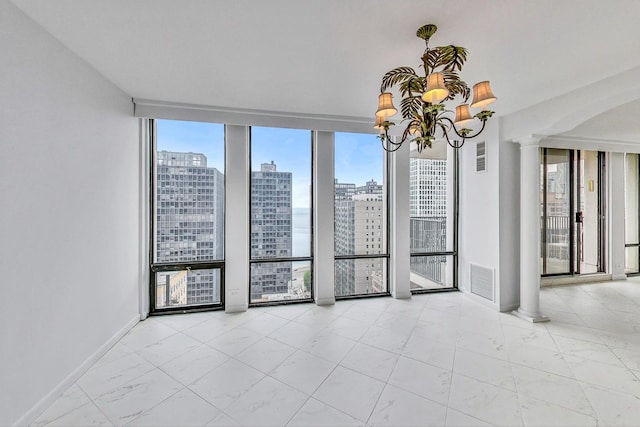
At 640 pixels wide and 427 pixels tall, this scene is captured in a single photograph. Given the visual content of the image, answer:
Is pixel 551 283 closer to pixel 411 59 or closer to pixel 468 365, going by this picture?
pixel 468 365

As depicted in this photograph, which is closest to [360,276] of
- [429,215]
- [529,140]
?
[429,215]

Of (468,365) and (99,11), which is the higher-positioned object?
(99,11)

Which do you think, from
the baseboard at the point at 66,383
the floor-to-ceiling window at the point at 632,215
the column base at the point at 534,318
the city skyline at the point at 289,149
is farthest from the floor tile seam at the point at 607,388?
the floor-to-ceiling window at the point at 632,215

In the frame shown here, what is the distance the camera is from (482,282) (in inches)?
174

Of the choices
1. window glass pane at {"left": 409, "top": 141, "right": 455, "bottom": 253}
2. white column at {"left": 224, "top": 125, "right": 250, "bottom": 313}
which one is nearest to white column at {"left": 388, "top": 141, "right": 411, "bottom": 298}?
window glass pane at {"left": 409, "top": 141, "right": 455, "bottom": 253}

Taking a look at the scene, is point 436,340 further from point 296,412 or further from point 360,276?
point 296,412

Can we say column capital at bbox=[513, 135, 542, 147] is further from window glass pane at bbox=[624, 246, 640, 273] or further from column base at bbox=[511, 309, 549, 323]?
window glass pane at bbox=[624, 246, 640, 273]

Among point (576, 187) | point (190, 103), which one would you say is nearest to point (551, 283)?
point (576, 187)

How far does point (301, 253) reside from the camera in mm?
4516

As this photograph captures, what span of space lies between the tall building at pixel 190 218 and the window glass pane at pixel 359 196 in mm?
1891

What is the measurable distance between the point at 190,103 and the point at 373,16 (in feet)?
8.80

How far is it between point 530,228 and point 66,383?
17.6ft

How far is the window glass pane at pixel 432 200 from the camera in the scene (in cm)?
495

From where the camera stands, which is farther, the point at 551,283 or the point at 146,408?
the point at 551,283
